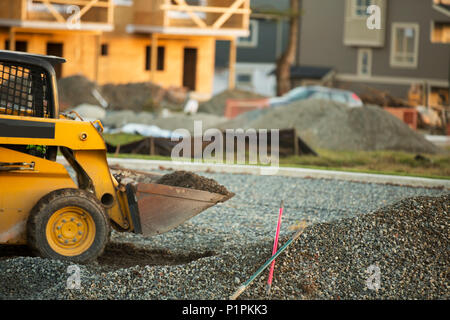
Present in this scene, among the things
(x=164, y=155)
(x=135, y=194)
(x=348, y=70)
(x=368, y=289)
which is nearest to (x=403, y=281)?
(x=368, y=289)

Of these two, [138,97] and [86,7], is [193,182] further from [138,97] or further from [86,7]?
[86,7]

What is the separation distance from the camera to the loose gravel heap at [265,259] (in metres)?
→ 8.16

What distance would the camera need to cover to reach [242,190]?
15.6 metres

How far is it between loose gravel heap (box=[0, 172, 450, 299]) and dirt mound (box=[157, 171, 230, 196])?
Result: 0.81 meters

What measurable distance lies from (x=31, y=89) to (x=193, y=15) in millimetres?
26172

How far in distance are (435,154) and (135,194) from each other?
49.8ft

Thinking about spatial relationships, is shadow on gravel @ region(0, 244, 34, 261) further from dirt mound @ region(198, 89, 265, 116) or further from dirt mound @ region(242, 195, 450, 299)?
dirt mound @ region(198, 89, 265, 116)

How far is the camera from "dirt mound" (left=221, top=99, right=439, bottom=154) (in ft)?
75.3

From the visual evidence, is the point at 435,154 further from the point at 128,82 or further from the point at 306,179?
the point at 128,82
